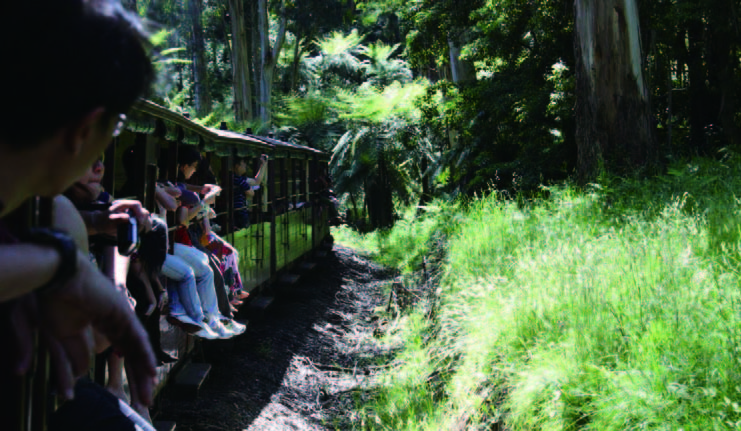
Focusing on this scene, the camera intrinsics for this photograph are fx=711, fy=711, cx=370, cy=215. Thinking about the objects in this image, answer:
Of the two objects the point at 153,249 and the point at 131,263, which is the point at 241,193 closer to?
the point at 131,263

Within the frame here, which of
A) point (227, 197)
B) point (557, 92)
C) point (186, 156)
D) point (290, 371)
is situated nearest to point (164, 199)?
point (186, 156)

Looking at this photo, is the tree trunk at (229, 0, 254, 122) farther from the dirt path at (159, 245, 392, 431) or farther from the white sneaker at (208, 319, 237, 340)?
the white sneaker at (208, 319, 237, 340)

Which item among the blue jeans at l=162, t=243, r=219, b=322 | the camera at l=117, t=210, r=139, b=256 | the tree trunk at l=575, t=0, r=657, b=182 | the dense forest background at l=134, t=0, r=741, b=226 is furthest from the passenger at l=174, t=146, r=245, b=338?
the tree trunk at l=575, t=0, r=657, b=182

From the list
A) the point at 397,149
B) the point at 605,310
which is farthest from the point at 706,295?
the point at 397,149

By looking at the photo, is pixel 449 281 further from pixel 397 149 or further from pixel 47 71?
pixel 397 149

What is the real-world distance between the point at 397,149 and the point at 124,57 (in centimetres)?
1934

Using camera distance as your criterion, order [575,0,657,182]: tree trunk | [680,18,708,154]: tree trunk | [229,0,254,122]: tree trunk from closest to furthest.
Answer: [575,0,657,182]: tree trunk → [680,18,708,154]: tree trunk → [229,0,254,122]: tree trunk

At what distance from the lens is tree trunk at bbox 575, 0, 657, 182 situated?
8.87 meters

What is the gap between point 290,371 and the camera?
24.5 feet

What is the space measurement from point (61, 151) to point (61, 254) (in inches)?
5.4

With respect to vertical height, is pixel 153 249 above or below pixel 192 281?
above

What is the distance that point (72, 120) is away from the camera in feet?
2.79

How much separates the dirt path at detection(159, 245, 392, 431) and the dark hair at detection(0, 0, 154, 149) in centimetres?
471

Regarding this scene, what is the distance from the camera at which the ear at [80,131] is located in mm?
858
